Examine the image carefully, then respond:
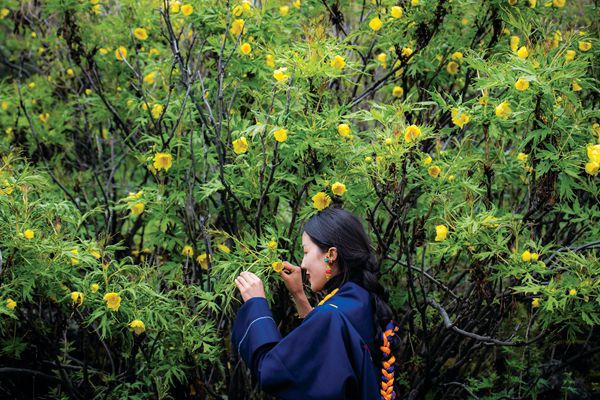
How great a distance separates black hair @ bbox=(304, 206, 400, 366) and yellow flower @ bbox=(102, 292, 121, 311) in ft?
2.73

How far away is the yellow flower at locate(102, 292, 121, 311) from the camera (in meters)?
2.46

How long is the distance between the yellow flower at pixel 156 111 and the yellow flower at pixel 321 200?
1.05 meters

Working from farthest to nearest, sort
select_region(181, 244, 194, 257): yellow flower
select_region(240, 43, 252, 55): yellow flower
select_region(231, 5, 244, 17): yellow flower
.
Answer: select_region(181, 244, 194, 257): yellow flower → select_region(231, 5, 244, 17): yellow flower → select_region(240, 43, 252, 55): yellow flower

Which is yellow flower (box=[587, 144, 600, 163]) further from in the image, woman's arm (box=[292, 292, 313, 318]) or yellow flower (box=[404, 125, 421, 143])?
woman's arm (box=[292, 292, 313, 318])

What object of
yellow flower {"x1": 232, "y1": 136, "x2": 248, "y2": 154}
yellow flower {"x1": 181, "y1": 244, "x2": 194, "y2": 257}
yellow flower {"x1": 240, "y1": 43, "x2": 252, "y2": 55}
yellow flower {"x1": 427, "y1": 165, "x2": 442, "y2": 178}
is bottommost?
yellow flower {"x1": 181, "y1": 244, "x2": 194, "y2": 257}

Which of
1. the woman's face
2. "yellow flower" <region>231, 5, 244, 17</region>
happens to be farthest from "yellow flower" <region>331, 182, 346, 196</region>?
"yellow flower" <region>231, 5, 244, 17</region>

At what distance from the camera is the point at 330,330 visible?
83.3 inches

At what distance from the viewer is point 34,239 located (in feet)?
Answer: 8.10

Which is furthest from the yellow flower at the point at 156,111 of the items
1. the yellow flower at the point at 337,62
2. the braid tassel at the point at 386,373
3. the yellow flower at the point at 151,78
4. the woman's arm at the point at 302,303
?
the braid tassel at the point at 386,373

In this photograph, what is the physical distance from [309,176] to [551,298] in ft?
3.73

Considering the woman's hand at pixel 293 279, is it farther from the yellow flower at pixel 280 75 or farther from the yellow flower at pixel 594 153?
the yellow flower at pixel 594 153

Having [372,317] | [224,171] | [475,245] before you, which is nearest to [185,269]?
[224,171]

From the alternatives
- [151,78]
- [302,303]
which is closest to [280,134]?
[302,303]

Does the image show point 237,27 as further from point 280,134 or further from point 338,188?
point 338,188
